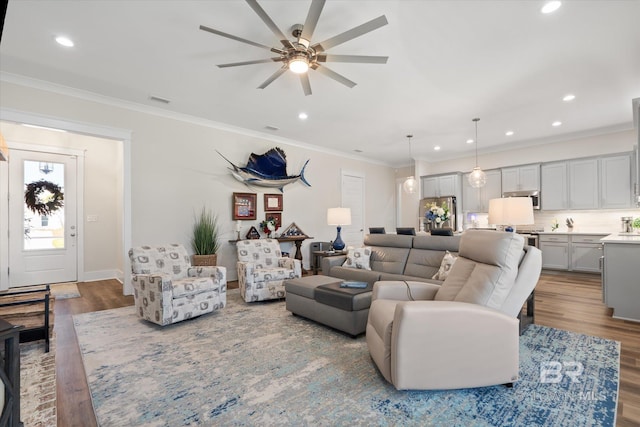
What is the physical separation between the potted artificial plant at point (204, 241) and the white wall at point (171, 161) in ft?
0.42

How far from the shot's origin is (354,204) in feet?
25.7

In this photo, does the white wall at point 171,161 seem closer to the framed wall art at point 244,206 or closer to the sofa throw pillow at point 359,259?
the framed wall art at point 244,206

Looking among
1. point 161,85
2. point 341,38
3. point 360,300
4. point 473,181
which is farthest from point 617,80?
point 161,85

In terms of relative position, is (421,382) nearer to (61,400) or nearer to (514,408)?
(514,408)

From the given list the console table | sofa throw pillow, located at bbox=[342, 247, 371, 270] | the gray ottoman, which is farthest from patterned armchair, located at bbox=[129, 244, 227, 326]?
the console table

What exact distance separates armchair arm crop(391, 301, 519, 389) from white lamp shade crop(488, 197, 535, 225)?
67.1 inches

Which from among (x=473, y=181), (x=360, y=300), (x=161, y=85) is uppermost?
(x=161, y=85)

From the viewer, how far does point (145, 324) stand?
327 cm

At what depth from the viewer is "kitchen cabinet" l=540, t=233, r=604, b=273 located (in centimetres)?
567

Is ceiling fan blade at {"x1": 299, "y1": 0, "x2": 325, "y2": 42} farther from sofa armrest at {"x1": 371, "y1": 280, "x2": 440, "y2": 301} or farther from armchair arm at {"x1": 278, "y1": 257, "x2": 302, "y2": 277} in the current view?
armchair arm at {"x1": 278, "y1": 257, "x2": 302, "y2": 277}

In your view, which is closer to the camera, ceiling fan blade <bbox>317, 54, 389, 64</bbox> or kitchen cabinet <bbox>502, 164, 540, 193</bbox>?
ceiling fan blade <bbox>317, 54, 389, 64</bbox>

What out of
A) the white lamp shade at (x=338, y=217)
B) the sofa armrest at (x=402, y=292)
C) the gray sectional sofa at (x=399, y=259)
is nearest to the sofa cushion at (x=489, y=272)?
the sofa armrest at (x=402, y=292)

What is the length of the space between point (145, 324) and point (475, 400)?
3152mm

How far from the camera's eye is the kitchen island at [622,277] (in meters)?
3.28
